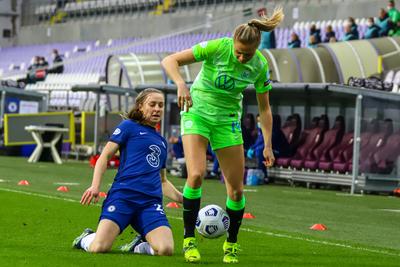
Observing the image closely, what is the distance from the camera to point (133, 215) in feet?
32.7

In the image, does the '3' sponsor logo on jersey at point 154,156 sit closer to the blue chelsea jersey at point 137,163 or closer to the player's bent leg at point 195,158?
the blue chelsea jersey at point 137,163

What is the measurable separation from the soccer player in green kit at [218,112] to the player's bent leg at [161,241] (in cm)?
19

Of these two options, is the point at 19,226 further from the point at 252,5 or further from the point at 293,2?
the point at 252,5

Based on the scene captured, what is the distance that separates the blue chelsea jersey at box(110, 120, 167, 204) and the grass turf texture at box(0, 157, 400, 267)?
568 mm

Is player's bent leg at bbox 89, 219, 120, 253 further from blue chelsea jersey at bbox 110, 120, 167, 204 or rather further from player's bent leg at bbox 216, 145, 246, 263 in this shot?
player's bent leg at bbox 216, 145, 246, 263

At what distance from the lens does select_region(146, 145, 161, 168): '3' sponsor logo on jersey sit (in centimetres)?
1010

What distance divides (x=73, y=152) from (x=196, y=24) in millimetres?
16908

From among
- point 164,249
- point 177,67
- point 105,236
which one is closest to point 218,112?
point 177,67

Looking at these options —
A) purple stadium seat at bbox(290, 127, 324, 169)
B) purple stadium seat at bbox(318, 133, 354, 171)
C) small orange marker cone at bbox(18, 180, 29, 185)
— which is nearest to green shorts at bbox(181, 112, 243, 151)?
small orange marker cone at bbox(18, 180, 29, 185)

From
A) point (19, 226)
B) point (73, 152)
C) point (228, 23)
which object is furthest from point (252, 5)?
point (19, 226)

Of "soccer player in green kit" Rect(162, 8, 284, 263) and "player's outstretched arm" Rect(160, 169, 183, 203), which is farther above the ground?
"soccer player in green kit" Rect(162, 8, 284, 263)

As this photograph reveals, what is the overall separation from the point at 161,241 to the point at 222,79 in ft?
4.90

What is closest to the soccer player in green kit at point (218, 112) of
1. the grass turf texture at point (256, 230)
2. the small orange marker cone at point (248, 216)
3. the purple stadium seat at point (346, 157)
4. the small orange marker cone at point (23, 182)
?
the grass turf texture at point (256, 230)

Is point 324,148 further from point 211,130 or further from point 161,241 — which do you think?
point 161,241
